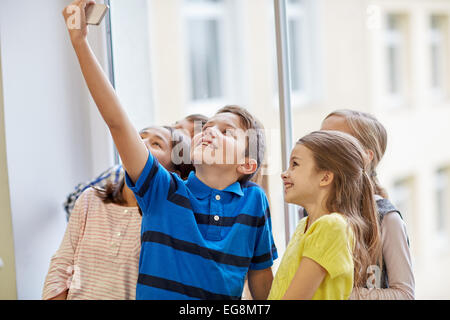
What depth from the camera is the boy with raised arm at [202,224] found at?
103cm

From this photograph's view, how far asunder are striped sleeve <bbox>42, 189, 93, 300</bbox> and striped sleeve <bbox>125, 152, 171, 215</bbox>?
286mm

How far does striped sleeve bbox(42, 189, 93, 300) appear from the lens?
123 cm

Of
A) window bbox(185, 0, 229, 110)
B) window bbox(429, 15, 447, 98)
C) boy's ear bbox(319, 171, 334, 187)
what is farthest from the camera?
window bbox(185, 0, 229, 110)

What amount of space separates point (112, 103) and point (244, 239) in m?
0.39

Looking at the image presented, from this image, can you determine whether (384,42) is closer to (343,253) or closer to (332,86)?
(332,86)

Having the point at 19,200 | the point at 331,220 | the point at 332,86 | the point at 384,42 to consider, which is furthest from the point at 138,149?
the point at 384,42

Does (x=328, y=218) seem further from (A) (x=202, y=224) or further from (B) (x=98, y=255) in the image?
(B) (x=98, y=255)

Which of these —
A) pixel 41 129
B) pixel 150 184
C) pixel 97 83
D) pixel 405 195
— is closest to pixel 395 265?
pixel 150 184

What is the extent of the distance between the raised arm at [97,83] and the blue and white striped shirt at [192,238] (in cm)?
7

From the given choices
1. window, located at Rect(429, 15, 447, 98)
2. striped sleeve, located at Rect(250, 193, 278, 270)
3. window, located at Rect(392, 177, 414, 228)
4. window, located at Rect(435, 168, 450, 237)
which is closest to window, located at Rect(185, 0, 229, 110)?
window, located at Rect(429, 15, 447, 98)

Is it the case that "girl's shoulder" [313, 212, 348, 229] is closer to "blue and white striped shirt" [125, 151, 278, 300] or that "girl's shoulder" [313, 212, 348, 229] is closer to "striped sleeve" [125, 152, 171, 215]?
"blue and white striped shirt" [125, 151, 278, 300]

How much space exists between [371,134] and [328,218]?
31 cm

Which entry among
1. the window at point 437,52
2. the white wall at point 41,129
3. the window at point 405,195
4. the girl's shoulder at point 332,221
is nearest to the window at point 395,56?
the window at point 437,52

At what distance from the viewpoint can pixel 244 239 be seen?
1053 mm
